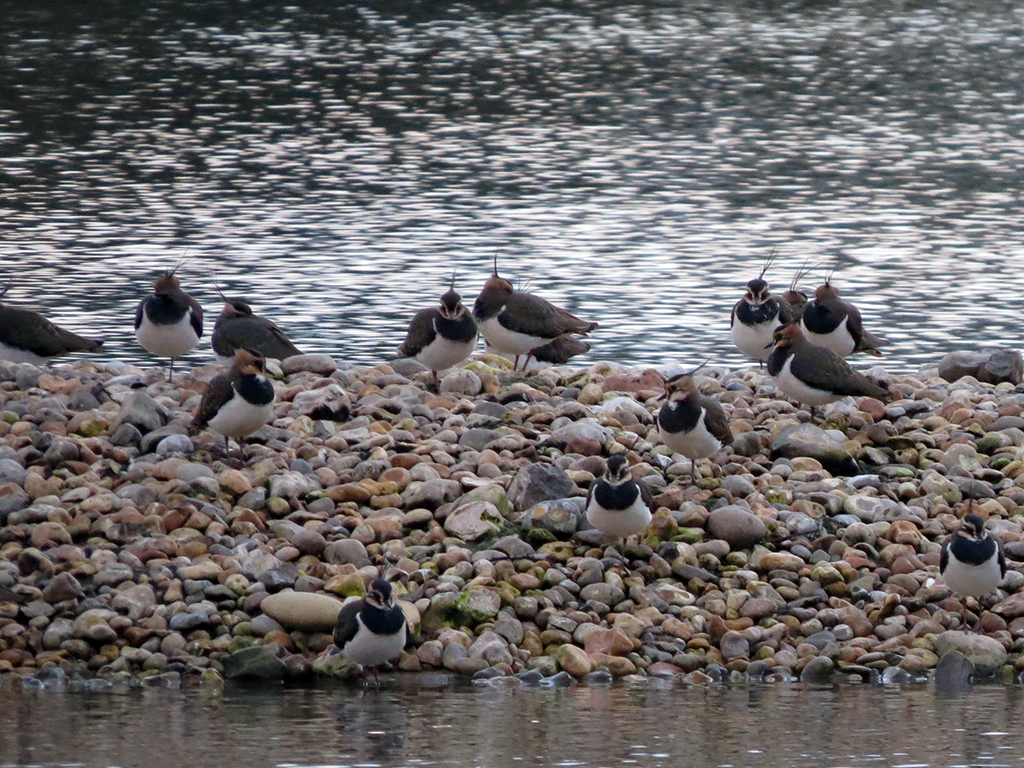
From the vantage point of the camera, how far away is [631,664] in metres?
8.94

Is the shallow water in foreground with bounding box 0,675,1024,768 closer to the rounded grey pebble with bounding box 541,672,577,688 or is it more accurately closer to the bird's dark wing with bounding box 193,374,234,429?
the rounded grey pebble with bounding box 541,672,577,688

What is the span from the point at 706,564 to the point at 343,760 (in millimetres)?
3426

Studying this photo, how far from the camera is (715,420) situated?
10594 mm

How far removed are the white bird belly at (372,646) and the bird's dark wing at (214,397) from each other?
8.23 ft

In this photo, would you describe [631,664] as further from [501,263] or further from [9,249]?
[9,249]

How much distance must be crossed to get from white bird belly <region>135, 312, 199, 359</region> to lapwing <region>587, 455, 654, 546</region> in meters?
4.29

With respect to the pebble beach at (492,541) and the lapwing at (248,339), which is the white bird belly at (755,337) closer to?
the pebble beach at (492,541)

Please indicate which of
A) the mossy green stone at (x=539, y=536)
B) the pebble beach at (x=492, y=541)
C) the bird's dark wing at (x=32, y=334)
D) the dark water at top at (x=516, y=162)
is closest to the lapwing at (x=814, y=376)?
the pebble beach at (x=492, y=541)

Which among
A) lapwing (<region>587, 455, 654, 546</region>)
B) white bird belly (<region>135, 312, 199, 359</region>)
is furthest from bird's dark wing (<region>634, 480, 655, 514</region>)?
white bird belly (<region>135, 312, 199, 359</region>)

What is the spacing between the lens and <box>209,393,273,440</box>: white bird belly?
1052 centimetres

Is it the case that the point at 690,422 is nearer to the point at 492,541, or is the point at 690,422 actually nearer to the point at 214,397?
the point at 492,541

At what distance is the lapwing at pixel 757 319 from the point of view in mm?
12984

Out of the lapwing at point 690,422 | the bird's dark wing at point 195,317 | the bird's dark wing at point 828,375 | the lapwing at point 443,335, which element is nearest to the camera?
the lapwing at point 690,422

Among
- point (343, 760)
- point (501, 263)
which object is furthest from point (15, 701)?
point (501, 263)
